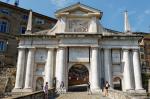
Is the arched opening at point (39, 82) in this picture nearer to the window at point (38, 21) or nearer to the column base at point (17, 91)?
the column base at point (17, 91)

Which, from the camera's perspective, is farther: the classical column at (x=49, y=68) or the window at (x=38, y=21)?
the window at (x=38, y=21)

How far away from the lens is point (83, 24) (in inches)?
1334

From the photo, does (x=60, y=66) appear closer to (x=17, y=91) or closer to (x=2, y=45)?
(x=17, y=91)

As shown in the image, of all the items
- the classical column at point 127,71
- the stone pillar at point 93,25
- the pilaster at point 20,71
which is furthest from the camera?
the stone pillar at point 93,25

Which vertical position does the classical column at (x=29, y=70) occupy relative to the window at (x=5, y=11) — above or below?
below

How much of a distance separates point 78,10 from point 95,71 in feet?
34.0

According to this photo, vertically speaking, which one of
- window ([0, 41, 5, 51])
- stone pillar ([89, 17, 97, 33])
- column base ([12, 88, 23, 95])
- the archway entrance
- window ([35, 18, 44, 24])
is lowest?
column base ([12, 88, 23, 95])

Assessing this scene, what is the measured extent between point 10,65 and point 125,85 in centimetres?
2386

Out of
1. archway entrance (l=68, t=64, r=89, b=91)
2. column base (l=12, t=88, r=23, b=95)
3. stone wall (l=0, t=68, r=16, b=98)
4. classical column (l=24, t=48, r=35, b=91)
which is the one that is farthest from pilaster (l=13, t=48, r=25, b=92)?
archway entrance (l=68, t=64, r=89, b=91)

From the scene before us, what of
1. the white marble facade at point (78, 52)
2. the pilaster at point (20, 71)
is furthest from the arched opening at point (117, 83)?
the pilaster at point (20, 71)

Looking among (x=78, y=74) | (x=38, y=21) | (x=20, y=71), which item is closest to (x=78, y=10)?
(x=78, y=74)

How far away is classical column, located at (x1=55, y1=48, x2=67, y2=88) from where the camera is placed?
3042 centimetres

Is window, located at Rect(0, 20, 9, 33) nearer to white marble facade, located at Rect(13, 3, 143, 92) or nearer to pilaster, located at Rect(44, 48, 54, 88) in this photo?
white marble facade, located at Rect(13, 3, 143, 92)

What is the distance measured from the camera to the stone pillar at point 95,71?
1179 inches
